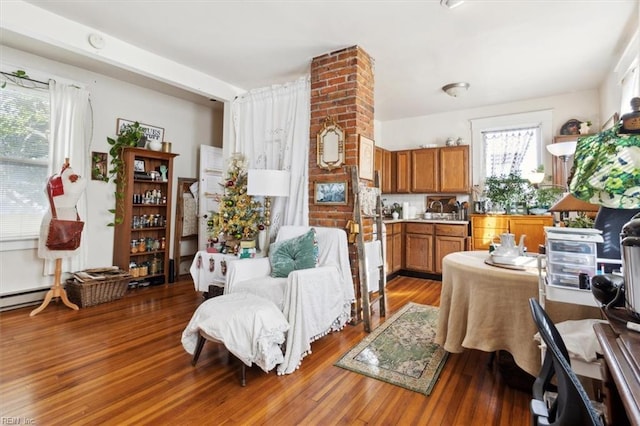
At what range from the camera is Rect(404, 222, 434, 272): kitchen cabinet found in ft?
15.9

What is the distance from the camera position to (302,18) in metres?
2.66

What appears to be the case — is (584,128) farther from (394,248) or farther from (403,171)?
(394,248)

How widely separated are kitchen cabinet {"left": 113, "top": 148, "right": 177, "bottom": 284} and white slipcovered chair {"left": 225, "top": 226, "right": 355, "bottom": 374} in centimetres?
216

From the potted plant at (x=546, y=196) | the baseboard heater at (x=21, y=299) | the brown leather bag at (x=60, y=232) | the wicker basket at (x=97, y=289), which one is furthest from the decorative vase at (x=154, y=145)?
the potted plant at (x=546, y=196)

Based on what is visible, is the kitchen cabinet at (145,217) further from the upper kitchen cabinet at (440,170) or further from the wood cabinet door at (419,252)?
the upper kitchen cabinet at (440,170)

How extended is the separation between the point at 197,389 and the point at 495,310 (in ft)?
6.24

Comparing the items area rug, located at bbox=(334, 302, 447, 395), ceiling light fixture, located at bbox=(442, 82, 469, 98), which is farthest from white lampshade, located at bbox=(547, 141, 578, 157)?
area rug, located at bbox=(334, 302, 447, 395)

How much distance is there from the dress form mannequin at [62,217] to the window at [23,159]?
0.39m

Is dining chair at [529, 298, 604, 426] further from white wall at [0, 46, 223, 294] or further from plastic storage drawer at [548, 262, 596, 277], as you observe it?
white wall at [0, 46, 223, 294]

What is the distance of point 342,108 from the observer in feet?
10.5

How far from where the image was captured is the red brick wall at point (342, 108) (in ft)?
10.2

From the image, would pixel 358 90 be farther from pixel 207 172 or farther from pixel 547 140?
pixel 547 140

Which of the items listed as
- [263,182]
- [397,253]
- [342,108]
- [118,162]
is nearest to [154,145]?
[118,162]

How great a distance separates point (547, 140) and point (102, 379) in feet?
18.6
